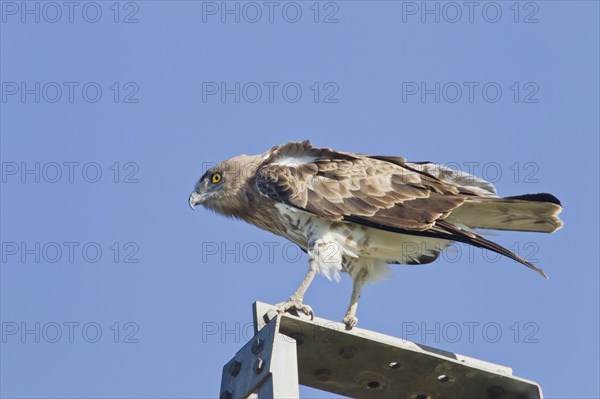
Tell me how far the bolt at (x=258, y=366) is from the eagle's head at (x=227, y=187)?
582 cm

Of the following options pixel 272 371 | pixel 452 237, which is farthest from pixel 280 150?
pixel 272 371

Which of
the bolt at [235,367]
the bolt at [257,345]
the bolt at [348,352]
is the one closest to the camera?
the bolt at [257,345]

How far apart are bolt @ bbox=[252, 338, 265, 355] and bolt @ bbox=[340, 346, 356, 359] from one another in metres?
0.59

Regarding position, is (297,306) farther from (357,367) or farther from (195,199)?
(195,199)

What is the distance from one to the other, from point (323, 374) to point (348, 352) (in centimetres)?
39

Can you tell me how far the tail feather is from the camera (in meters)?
10.3

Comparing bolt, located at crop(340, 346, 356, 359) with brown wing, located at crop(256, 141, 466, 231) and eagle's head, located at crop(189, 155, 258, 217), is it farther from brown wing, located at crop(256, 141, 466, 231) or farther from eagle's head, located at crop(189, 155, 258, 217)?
eagle's head, located at crop(189, 155, 258, 217)

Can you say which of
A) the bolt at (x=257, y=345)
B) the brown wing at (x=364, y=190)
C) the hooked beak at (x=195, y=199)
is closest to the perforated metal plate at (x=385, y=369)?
the bolt at (x=257, y=345)

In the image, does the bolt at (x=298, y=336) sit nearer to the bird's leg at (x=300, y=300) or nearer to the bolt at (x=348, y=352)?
the bolt at (x=348, y=352)

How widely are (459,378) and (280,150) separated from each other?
5.30 metres

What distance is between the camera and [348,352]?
6.55m

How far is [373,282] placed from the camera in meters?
10.9

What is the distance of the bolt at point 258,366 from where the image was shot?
19.6 feet

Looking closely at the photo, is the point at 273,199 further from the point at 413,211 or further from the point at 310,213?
the point at 413,211
